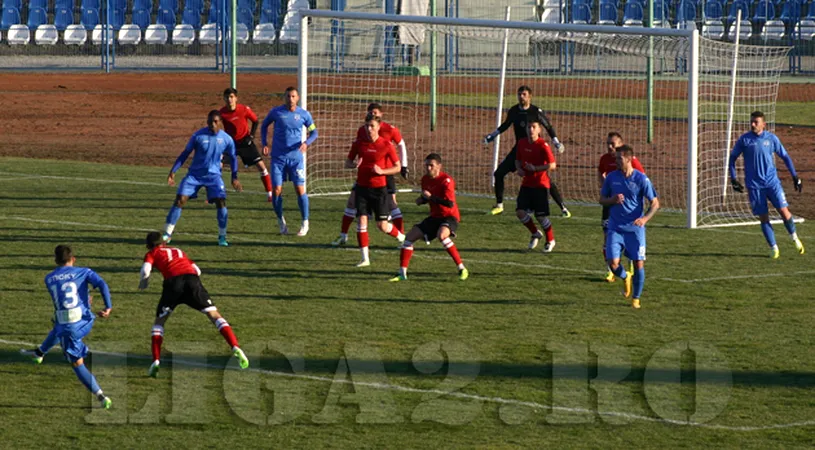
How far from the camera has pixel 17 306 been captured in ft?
51.3

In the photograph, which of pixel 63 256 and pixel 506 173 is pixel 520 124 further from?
pixel 63 256

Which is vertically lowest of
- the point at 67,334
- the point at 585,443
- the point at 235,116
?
the point at 585,443

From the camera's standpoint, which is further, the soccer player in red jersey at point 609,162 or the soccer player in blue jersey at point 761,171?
the soccer player in blue jersey at point 761,171

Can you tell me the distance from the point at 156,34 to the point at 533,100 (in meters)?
22.8

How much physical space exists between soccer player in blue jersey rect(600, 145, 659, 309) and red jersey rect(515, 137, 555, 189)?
3.18 metres

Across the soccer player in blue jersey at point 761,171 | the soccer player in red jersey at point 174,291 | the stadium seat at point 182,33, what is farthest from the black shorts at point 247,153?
the stadium seat at point 182,33

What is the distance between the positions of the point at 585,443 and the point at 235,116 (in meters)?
12.4

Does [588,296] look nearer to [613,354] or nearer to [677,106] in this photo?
[613,354]

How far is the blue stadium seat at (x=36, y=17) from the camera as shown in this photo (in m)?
56.8

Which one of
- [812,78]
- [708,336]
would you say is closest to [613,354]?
[708,336]

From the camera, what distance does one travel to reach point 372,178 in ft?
60.3

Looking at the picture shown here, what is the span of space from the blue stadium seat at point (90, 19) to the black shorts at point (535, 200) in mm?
39380

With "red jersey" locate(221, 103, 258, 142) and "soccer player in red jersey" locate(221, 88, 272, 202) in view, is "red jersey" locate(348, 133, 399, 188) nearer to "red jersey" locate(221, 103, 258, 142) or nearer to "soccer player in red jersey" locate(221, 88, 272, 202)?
"soccer player in red jersey" locate(221, 88, 272, 202)

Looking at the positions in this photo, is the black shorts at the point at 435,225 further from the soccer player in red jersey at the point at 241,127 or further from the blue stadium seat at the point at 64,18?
the blue stadium seat at the point at 64,18
